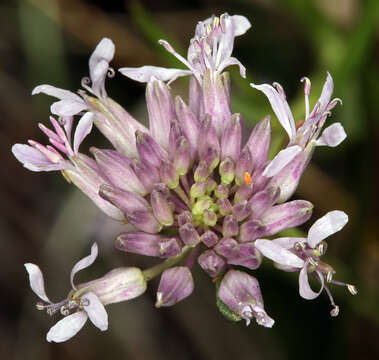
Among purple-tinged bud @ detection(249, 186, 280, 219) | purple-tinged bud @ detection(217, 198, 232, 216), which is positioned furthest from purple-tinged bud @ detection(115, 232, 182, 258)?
purple-tinged bud @ detection(249, 186, 280, 219)

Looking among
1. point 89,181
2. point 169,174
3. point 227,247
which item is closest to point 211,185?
point 169,174

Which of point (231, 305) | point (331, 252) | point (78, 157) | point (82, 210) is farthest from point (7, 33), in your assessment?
point (231, 305)

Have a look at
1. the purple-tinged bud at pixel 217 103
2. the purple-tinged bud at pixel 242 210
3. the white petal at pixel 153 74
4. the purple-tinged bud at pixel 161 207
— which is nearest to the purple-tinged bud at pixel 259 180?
the purple-tinged bud at pixel 242 210

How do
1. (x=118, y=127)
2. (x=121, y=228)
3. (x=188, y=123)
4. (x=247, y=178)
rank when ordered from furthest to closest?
(x=121, y=228)
(x=118, y=127)
(x=188, y=123)
(x=247, y=178)

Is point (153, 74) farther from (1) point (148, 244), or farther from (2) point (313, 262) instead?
(2) point (313, 262)

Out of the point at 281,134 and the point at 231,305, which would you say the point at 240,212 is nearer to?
the point at 231,305
